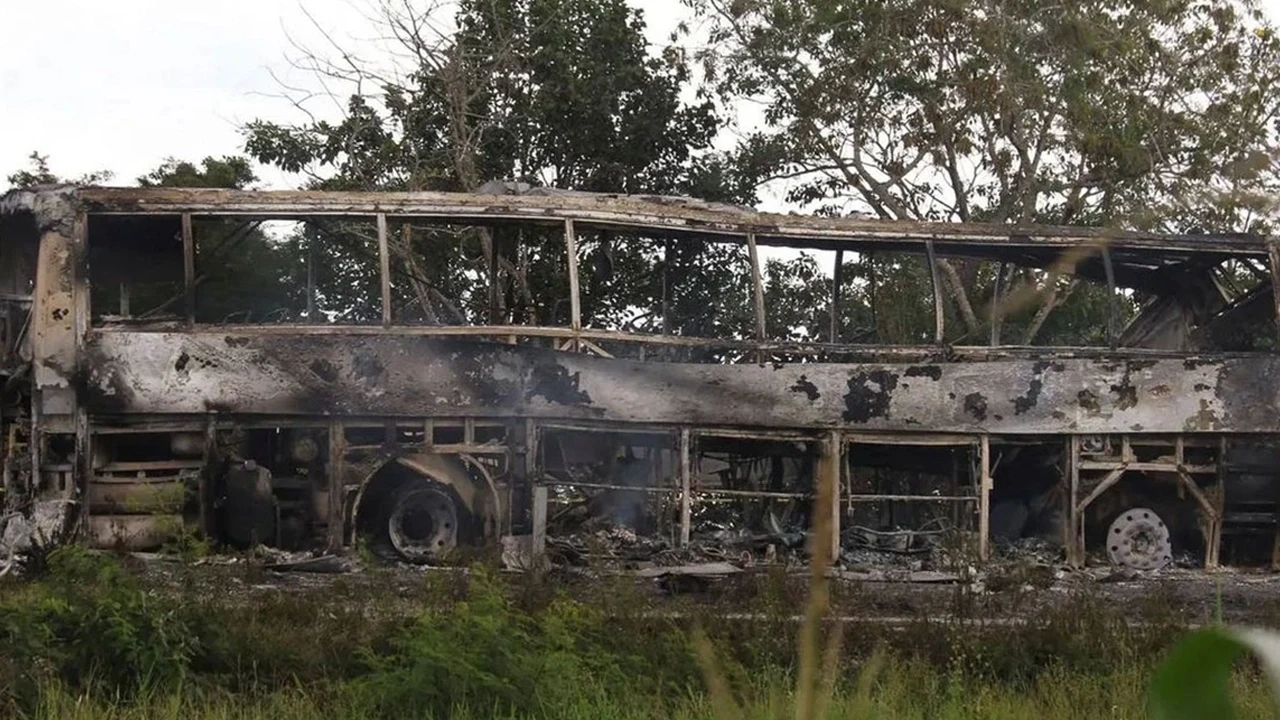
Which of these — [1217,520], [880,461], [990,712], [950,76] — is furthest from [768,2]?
[990,712]

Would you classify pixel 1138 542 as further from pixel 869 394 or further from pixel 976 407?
pixel 869 394

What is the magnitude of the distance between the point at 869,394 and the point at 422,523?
4.85 m

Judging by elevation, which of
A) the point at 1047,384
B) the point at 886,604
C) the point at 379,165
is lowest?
the point at 886,604

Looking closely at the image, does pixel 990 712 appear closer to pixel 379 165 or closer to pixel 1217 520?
pixel 1217 520

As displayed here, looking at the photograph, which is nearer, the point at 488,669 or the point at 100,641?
the point at 488,669

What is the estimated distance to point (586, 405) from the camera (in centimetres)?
1535

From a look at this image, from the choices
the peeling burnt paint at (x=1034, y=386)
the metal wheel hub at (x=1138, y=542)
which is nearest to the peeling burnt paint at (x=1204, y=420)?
the metal wheel hub at (x=1138, y=542)

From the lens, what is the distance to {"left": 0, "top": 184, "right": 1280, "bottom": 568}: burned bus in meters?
14.8

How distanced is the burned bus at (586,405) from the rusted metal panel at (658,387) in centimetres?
2

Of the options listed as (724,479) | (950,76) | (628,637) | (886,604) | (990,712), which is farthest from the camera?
(950,76)

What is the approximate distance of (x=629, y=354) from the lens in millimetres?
15781

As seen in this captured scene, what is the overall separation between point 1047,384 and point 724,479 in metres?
3.68

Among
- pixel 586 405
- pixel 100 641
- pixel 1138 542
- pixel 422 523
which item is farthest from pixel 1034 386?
pixel 100 641

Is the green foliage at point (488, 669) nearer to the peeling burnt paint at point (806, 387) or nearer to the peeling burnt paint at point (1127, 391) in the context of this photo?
the peeling burnt paint at point (806, 387)
